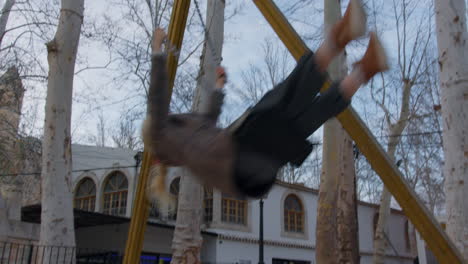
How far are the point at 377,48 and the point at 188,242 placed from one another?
4068mm

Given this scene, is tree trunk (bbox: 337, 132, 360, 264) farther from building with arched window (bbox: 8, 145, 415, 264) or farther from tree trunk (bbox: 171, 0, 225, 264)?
building with arched window (bbox: 8, 145, 415, 264)

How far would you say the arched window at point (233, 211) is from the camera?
49.3 ft

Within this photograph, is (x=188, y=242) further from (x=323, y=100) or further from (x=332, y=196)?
(x=323, y=100)

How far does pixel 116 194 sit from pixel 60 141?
11.9 metres

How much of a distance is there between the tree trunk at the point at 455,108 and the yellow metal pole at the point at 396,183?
481 millimetres

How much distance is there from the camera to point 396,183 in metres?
3.19

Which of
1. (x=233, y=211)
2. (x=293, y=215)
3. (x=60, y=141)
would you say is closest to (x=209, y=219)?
Answer: (x=233, y=211)

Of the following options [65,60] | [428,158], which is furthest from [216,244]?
[428,158]

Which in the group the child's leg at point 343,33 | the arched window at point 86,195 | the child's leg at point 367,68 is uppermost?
the arched window at point 86,195

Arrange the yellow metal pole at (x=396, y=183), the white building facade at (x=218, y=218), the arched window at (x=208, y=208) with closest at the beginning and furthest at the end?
the yellow metal pole at (x=396, y=183)
the white building facade at (x=218, y=218)
the arched window at (x=208, y=208)

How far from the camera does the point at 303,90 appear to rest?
2758 mm

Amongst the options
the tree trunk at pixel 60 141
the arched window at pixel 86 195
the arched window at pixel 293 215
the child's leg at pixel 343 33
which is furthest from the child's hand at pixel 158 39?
the arched window at pixel 86 195

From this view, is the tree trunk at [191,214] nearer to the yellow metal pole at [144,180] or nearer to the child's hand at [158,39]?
the yellow metal pole at [144,180]

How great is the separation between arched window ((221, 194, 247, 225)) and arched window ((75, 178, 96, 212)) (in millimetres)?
5980
